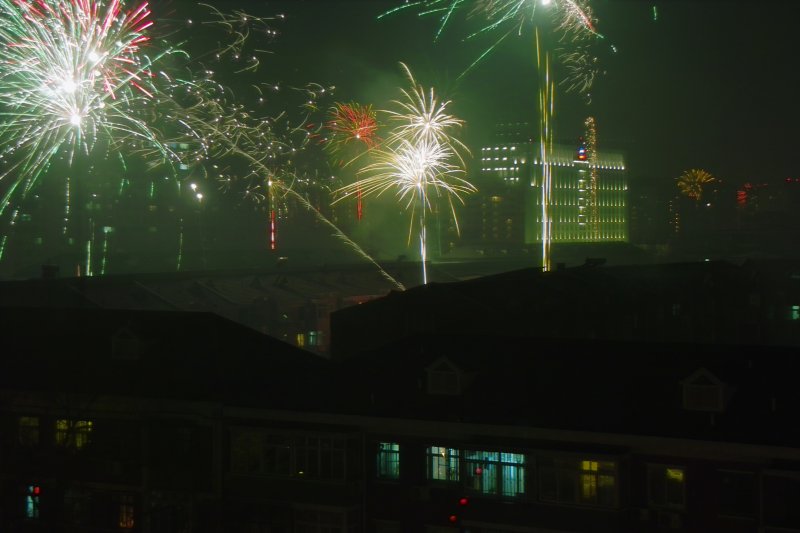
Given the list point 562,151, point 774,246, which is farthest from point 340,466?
point 562,151

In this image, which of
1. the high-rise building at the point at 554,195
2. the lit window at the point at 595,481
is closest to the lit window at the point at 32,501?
the lit window at the point at 595,481

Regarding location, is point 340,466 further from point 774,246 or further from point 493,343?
point 774,246

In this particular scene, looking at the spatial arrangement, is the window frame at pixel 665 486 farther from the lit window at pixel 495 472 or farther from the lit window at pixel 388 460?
the lit window at pixel 388 460

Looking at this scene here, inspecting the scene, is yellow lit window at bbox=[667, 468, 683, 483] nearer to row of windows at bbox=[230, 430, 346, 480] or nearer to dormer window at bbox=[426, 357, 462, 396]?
dormer window at bbox=[426, 357, 462, 396]

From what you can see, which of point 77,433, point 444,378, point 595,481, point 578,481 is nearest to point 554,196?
point 77,433

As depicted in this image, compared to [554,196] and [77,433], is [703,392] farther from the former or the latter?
[554,196]

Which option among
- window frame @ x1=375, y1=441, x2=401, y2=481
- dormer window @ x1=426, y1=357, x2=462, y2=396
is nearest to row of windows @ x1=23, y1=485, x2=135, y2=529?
window frame @ x1=375, y1=441, x2=401, y2=481
